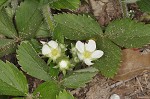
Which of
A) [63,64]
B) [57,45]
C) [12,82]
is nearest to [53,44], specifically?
[57,45]

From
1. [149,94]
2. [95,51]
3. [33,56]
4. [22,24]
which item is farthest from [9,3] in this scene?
[149,94]

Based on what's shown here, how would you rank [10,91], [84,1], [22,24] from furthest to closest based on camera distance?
[84,1], [22,24], [10,91]

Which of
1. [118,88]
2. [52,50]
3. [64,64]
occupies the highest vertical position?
[52,50]

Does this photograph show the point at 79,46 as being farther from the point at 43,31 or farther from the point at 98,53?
the point at 43,31

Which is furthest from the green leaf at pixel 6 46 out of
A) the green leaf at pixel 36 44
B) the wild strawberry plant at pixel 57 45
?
the green leaf at pixel 36 44

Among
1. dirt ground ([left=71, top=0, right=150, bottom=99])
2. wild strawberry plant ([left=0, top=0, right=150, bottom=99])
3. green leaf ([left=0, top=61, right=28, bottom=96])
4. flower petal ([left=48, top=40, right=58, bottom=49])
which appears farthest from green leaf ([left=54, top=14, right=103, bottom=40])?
green leaf ([left=0, top=61, right=28, bottom=96])

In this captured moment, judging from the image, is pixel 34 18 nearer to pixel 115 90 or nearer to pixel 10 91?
pixel 10 91
